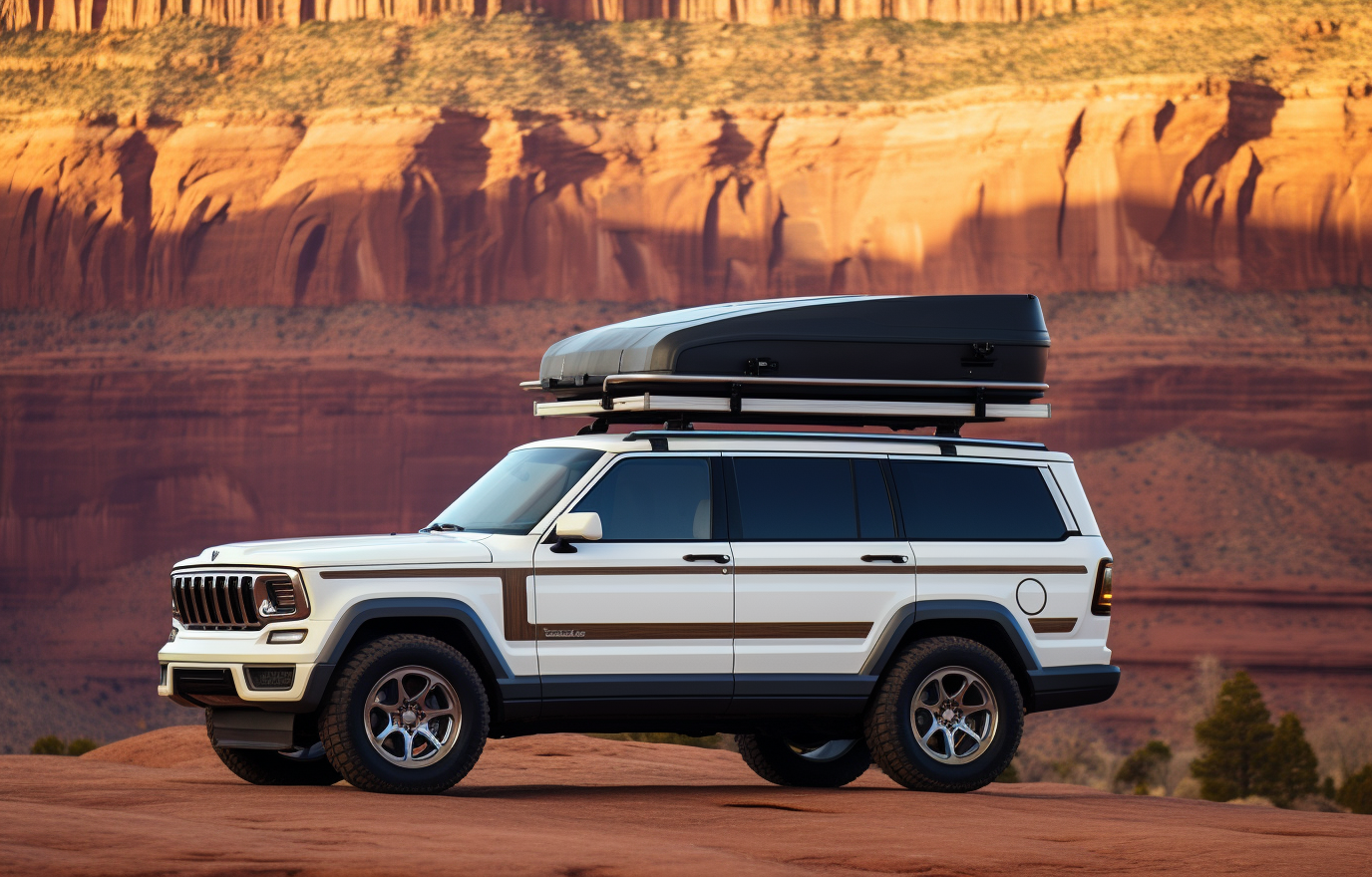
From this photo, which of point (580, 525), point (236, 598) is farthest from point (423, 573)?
point (236, 598)

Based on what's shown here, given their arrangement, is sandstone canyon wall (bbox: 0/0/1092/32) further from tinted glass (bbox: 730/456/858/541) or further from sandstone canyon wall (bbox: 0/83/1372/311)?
tinted glass (bbox: 730/456/858/541)

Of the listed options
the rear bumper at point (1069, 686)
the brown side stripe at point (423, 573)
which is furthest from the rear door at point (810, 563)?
the brown side stripe at point (423, 573)

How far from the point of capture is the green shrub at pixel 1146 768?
1169 inches

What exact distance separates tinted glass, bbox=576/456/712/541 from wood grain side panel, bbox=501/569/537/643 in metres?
0.56

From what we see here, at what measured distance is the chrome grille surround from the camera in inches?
370

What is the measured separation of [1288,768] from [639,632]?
2217cm

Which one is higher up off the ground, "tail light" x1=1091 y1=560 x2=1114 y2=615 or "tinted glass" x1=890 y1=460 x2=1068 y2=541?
"tinted glass" x1=890 y1=460 x2=1068 y2=541

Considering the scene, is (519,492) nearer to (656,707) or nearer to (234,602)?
(656,707)

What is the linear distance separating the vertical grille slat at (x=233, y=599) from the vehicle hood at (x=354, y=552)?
87 mm

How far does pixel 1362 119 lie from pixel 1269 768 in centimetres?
3187

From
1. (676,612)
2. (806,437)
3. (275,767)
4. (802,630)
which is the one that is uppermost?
(806,437)

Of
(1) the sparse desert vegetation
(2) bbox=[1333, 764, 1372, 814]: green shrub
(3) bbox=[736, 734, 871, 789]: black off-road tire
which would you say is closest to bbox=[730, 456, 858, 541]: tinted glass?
(3) bbox=[736, 734, 871, 789]: black off-road tire

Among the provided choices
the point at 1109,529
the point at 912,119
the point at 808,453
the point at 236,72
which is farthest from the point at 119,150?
the point at 808,453

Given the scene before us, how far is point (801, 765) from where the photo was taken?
1182cm
